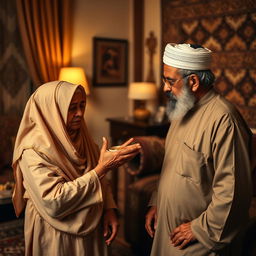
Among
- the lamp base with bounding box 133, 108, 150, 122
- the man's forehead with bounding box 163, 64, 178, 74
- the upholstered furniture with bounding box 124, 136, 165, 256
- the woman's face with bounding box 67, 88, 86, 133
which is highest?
the man's forehead with bounding box 163, 64, 178, 74

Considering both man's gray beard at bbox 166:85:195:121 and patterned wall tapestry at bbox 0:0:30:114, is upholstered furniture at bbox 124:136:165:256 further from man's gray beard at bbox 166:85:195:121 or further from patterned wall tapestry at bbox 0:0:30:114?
patterned wall tapestry at bbox 0:0:30:114

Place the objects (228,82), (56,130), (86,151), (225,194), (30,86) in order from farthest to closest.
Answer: (30,86) → (228,82) → (86,151) → (56,130) → (225,194)

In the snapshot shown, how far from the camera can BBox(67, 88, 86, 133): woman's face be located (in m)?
1.90

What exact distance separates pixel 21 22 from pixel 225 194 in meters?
3.74

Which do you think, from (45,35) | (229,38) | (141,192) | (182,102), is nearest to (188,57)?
(182,102)

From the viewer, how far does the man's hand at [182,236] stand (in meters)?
1.84

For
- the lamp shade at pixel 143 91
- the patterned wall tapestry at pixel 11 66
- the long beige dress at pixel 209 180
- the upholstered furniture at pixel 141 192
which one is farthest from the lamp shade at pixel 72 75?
the long beige dress at pixel 209 180

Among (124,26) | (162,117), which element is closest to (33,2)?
(124,26)

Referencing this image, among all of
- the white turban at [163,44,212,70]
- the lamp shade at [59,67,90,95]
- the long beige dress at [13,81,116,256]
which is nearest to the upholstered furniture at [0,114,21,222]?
the lamp shade at [59,67,90,95]

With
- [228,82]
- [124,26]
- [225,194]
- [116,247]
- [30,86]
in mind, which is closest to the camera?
[225,194]

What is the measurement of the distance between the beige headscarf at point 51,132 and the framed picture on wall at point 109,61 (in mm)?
3597

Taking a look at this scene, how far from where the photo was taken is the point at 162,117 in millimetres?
4977

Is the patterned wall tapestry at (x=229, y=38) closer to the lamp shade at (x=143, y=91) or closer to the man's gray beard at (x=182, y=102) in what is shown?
the lamp shade at (x=143, y=91)

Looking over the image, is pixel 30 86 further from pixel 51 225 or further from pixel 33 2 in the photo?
pixel 51 225
